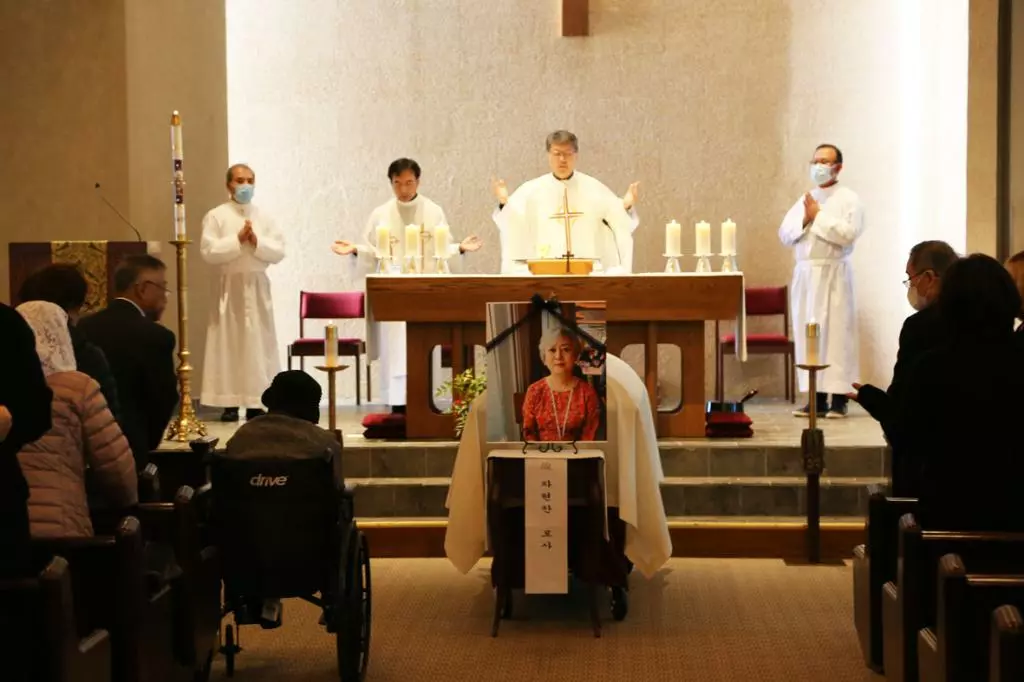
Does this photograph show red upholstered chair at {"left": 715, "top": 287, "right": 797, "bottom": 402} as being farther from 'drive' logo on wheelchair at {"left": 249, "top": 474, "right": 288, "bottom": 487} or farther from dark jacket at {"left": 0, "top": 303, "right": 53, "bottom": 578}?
dark jacket at {"left": 0, "top": 303, "right": 53, "bottom": 578}

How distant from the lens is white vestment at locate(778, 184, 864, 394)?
10.2m

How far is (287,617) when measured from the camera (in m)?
6.46

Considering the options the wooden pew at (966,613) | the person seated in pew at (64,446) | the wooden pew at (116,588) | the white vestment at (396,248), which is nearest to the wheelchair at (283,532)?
the person seated in pew at (64,446)

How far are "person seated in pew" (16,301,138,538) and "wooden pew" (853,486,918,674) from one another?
2.52 m

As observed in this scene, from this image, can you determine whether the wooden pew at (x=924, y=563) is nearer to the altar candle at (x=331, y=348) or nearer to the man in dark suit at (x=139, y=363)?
the man in dark suit at (x=139, y=363)

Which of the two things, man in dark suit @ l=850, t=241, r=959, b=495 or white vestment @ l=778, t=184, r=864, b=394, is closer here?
man in dark suit @ l=850, t=241, r=959, b=495

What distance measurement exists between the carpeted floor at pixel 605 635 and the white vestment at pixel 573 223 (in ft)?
9.54

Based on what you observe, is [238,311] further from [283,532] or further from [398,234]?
[283,532]

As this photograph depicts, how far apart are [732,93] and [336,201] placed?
3279 mm


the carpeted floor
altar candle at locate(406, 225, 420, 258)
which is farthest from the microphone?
the carpeted floor

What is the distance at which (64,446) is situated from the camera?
4.26m

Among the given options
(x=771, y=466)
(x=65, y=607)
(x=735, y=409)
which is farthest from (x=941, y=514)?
(x=735, y=409)

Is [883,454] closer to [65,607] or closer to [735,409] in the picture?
[735,409]

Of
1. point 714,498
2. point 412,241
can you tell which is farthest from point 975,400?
point 412,241
